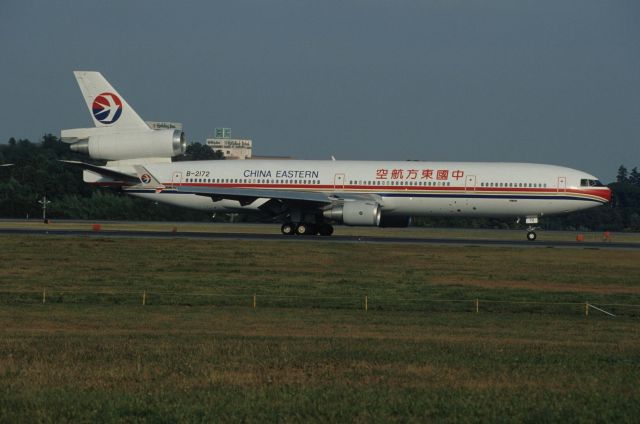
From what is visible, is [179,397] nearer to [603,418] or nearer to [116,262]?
[603,418]

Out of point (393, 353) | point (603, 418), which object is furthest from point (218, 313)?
point (603, 418)

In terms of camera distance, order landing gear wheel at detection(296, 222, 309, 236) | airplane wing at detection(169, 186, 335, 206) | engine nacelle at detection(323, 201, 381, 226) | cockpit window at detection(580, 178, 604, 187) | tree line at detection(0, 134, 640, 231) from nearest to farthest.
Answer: engine nacelle at detection(323, 201, 381, 226), airplane wing at detection(169, 186, 335, 206), cockpit window at detection(580, 178, 604, 187), landing gear wheel at detection(296, 222, 309, 236), tree line at detection(0, 134, 640, 231)

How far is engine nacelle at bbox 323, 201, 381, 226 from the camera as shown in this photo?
5356cm

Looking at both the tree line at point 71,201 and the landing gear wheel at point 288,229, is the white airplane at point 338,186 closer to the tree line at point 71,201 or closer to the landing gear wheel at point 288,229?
the landing gear wheel at point 288,229

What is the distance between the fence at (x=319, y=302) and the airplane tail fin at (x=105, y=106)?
99.3 ft

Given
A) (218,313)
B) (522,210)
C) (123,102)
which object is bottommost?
(218,313)

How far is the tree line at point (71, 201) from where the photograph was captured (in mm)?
91312

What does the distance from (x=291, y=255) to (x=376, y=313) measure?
1615 cm

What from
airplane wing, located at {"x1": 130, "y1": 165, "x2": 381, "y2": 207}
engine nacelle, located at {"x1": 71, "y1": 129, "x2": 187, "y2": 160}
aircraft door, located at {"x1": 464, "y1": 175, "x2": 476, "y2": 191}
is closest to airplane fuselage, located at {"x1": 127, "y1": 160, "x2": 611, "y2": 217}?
aircraft door, located at {"x1": 464, "y1": 175, "x2": 476, "y2": 191}

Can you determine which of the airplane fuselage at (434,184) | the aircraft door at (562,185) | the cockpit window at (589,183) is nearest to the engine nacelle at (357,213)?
the airplane fuselage at (434,184)

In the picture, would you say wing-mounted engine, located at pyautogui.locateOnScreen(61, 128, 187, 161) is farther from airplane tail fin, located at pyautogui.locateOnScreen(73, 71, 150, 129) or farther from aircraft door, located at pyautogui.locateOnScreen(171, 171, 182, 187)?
aircraft door, located at pyautogui.locateOnScreen(171, 171, 182, 187)

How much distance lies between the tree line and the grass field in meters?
31.2

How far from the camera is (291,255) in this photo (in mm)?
45594

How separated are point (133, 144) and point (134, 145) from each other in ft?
0.31
